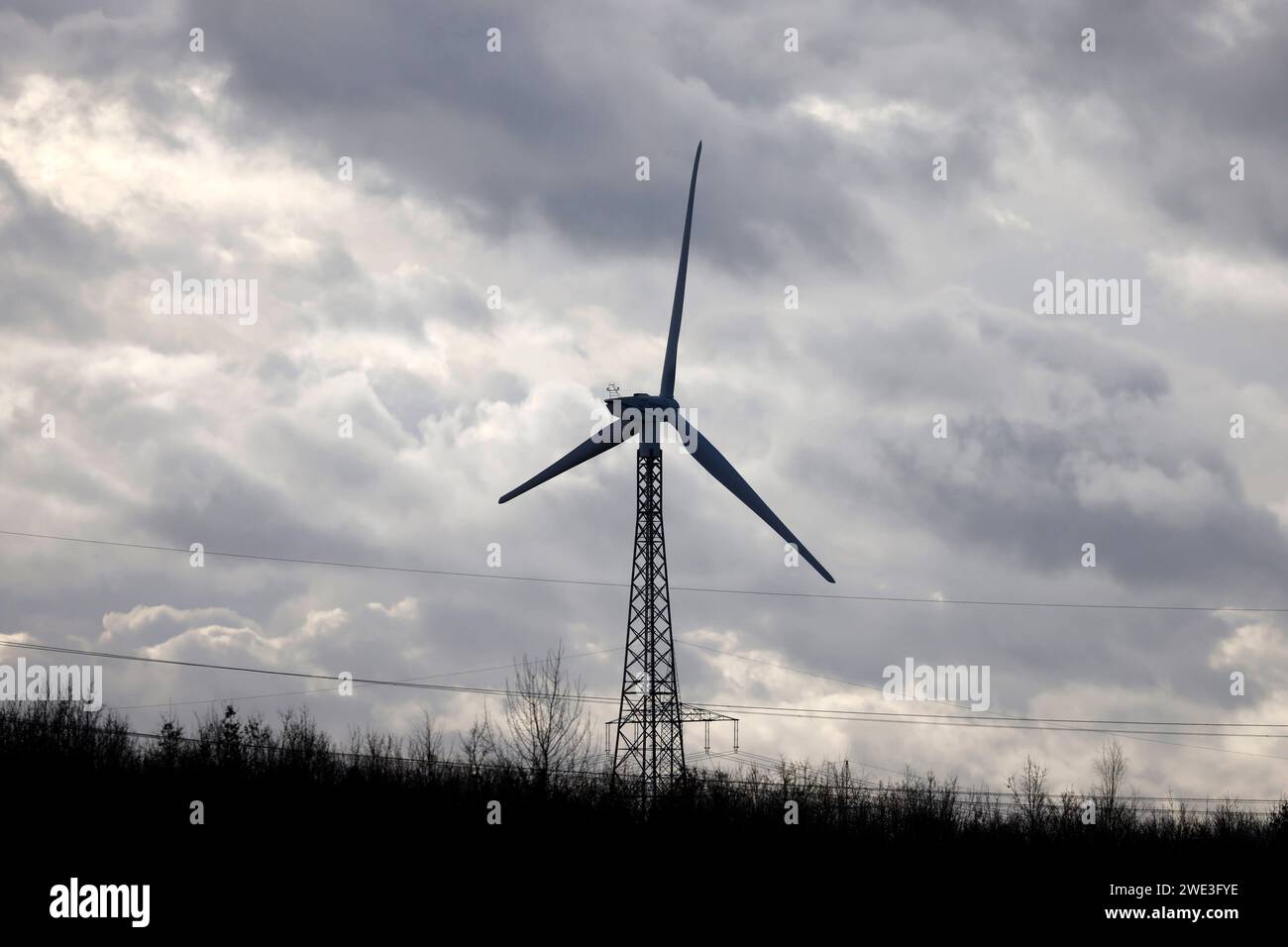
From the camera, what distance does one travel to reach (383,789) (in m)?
64.8

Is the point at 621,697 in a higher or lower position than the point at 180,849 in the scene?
higher
